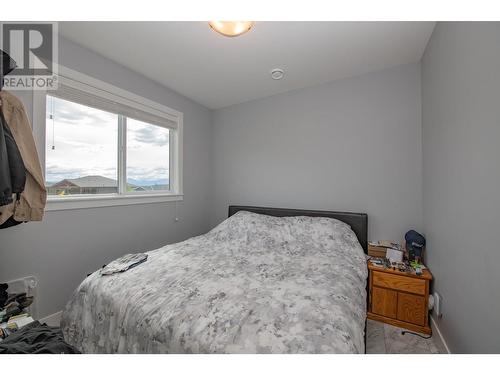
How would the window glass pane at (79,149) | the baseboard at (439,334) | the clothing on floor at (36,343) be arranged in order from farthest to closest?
the window glass pane at (79,149) < the baseboard at (439,334) < the clothing on floor at (36,343)

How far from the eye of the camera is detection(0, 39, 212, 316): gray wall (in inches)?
64.0

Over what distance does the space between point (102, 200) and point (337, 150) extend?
2.59m

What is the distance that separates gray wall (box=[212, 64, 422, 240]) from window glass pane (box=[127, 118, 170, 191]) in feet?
2.92

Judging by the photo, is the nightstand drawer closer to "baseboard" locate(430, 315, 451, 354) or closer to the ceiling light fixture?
"baseboard" locate(430, 315, 451, 354)

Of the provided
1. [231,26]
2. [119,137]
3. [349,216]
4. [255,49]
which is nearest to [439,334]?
[349,216]

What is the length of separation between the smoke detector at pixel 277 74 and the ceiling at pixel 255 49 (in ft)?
0.18

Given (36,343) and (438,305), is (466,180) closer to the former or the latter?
(438,305)

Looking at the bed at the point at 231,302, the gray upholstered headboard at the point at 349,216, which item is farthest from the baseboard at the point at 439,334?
the gray upholstered headboard at the point at 349,216

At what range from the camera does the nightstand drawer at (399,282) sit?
5.64ft

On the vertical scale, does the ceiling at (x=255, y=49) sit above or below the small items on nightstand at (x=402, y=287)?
above

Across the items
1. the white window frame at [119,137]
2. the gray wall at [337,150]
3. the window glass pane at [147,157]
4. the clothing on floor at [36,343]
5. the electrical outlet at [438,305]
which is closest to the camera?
the clothing on floor at [36,343]

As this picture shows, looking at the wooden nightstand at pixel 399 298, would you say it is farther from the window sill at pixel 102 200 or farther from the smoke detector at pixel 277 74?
the window sill at pixel 102 200

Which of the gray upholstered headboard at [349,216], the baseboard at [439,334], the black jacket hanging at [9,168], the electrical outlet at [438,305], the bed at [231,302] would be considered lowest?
the baseboard at [439,334]
